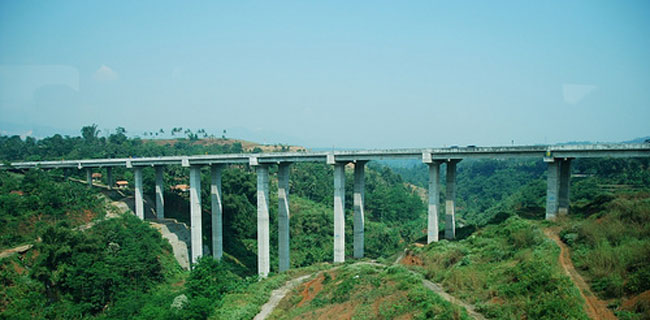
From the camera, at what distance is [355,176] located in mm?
46062

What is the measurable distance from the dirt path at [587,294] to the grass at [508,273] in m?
0.54

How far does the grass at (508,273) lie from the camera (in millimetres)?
16375

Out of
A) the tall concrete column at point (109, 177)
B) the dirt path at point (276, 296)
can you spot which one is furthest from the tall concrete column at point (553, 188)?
the tall concrete column at point (109, 177)

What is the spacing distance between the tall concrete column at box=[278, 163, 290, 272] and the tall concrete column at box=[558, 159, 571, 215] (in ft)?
90.9

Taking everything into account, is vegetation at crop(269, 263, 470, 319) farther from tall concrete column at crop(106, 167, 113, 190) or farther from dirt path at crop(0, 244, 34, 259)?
tall concrete column at crop(106, 167, 113, 190)

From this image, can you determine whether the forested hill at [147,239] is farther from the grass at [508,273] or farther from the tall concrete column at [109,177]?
the grass at [508,273]

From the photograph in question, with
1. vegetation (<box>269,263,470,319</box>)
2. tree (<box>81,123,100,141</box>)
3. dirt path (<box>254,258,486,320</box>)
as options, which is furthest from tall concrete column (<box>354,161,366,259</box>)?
tree (<box>81,123,100,141</box>)

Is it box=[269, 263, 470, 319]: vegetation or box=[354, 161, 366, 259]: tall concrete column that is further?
box=[354, 161, 366, 259]: tall concrete column

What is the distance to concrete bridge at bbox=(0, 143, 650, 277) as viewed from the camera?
33.2 m

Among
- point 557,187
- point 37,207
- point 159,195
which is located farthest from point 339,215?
point 37,207

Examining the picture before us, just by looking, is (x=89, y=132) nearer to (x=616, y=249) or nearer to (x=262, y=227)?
(x=262, y=227)

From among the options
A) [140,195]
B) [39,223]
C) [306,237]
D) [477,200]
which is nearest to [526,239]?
[306,237]

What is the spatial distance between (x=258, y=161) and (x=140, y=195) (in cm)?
2123

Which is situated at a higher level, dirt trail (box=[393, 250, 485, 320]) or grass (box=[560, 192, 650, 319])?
grass (box=[560, 192, 650, 319])
